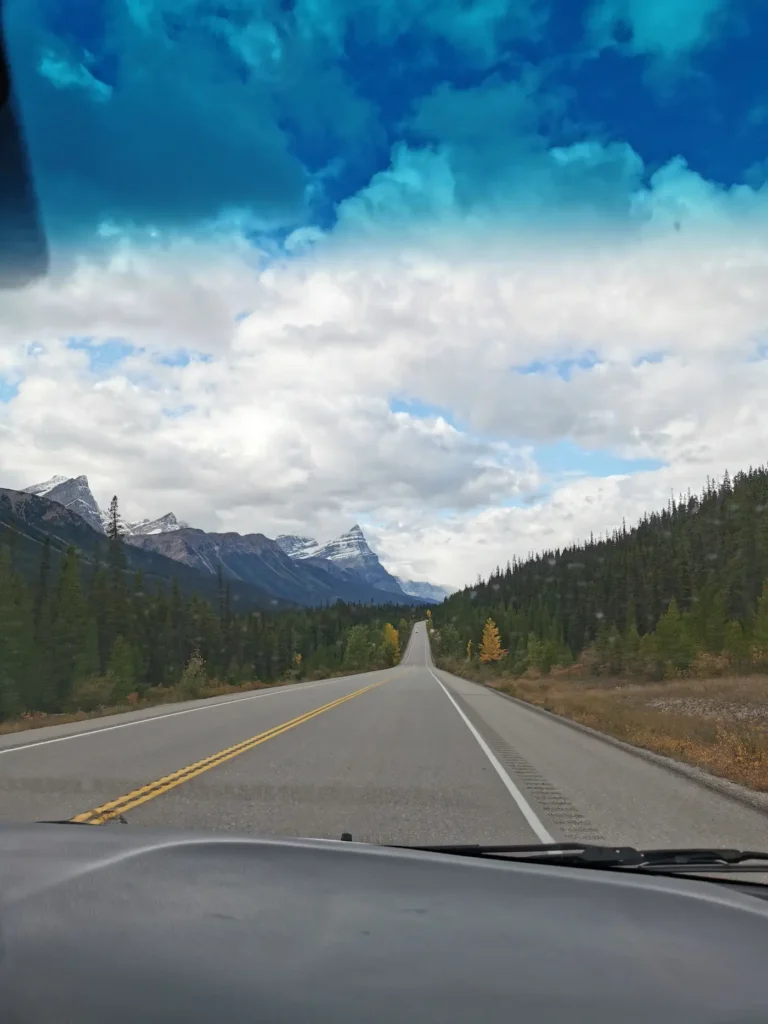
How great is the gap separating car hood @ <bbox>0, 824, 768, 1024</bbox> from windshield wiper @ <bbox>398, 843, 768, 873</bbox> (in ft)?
1.31

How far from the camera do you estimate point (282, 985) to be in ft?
8.11

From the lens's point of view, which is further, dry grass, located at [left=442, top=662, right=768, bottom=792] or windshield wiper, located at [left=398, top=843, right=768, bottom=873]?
dry grass, located at [left=442, top=662, right=768, bottom=792]

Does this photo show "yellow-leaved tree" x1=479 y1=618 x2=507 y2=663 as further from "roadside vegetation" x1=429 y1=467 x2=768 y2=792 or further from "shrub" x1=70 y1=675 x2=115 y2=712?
"shrub" x1=70 y1=675 x2=115 y2=712

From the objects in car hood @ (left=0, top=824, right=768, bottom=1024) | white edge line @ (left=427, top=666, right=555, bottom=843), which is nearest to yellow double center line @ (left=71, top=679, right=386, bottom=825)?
car hood @ (left=0, top=824, right=768, bottom=1024)

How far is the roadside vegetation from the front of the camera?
21.3 metres

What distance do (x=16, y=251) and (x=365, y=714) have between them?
15786 millimetres

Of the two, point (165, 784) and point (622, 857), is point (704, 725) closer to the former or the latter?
point (165, 784)

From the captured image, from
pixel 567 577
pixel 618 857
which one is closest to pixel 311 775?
pixel 618 857

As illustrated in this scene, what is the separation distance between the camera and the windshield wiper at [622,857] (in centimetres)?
433

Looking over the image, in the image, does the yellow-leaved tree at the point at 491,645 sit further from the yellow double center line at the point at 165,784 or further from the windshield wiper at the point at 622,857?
the windshield wiper at the point at 622,857

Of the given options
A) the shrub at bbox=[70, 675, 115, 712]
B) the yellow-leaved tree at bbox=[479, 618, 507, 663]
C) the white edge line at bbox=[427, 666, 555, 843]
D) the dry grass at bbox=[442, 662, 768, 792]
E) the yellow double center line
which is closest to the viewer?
the white edge line at bbox=[427, 666, 555, 843]

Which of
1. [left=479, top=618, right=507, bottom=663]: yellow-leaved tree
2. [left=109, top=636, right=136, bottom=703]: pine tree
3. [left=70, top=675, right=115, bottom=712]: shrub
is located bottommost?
[left=70, top=675, right=115, bottom=712]: shrub

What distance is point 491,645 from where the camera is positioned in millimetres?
130500

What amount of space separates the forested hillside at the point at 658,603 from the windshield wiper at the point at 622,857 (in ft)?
195
